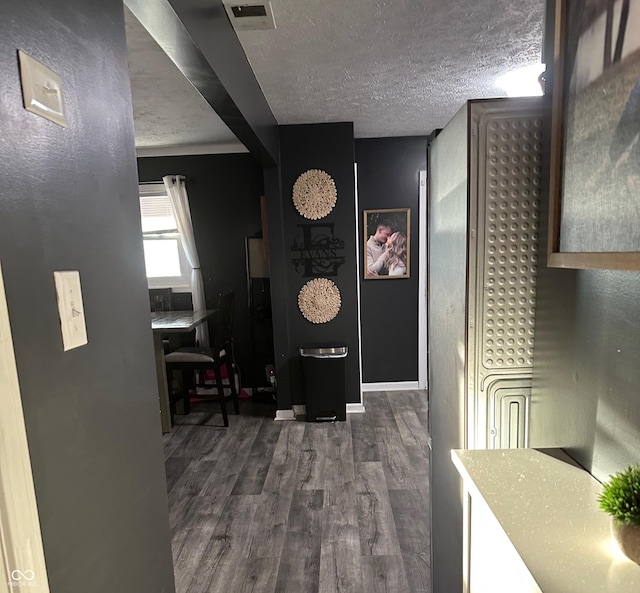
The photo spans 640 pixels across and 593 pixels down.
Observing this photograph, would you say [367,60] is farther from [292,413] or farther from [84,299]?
[292,413]

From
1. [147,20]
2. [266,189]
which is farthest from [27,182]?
[266,189]

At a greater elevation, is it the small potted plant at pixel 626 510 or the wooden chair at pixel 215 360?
the small potted plant at pixel 626 510

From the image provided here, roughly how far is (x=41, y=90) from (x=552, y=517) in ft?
3.66

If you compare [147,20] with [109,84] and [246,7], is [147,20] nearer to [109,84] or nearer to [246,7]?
[109,84]

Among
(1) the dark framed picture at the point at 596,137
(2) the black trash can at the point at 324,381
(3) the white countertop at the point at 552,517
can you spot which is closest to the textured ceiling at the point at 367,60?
(1) the dark framed picture at the point at 596,137

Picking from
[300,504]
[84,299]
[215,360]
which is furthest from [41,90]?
[215,360]

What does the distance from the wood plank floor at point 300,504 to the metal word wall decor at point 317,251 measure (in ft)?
4.44

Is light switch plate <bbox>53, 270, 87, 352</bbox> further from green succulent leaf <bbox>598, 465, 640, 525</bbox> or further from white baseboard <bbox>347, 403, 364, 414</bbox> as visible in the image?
white baseboard <bbox>347, 403, 364, 414</bbox>

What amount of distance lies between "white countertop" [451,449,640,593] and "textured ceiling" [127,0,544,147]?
1.77 m

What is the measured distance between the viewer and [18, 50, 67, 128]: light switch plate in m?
0.57

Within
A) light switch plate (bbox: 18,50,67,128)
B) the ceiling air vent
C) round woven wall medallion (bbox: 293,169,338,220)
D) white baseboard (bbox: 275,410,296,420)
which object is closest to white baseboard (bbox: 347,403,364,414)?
white baseboard (bbox: 275,410,296,420)

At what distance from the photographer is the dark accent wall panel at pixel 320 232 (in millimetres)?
3393

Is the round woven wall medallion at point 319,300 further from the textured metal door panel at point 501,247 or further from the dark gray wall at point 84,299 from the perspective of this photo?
the dark gray wall at point 84,299

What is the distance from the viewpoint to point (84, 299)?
0.71m
